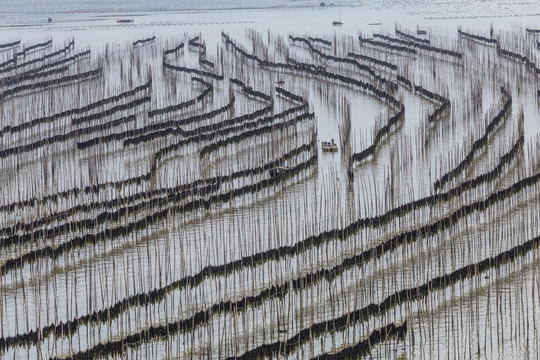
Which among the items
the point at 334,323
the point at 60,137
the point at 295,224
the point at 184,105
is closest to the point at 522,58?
the point at 184,105

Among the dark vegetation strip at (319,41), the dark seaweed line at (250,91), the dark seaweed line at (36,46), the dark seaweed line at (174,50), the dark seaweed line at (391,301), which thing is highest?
the dark seaweed line at (36,46)

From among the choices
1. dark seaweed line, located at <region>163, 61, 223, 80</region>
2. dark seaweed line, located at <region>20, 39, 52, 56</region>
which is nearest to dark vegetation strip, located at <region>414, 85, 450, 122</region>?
dark seaweed line, located at <region>163, 61, 223, 80</region>

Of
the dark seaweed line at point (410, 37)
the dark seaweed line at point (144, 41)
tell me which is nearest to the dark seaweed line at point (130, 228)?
the dark seaweed line at point (410, 37)

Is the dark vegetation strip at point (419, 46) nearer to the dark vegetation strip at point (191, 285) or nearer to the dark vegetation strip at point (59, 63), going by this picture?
the dark vegetation strip at point (59, 63)

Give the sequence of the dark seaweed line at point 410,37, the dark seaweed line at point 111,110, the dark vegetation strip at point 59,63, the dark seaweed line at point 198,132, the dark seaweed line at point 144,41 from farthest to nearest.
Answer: the dark seaweed line at point 144,41
the dark seaweed line at point 410,37
the dark vegetation strip at point 59,63
the dark seaweed line at point 111,110
the dark seaweed line at point 198,132

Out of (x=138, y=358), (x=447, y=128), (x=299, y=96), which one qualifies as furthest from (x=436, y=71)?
(x=138, y=358)

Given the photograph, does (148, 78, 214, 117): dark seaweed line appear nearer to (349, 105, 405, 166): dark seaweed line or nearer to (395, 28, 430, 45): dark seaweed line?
(349, 105, 405, 166): dark seaweed line
